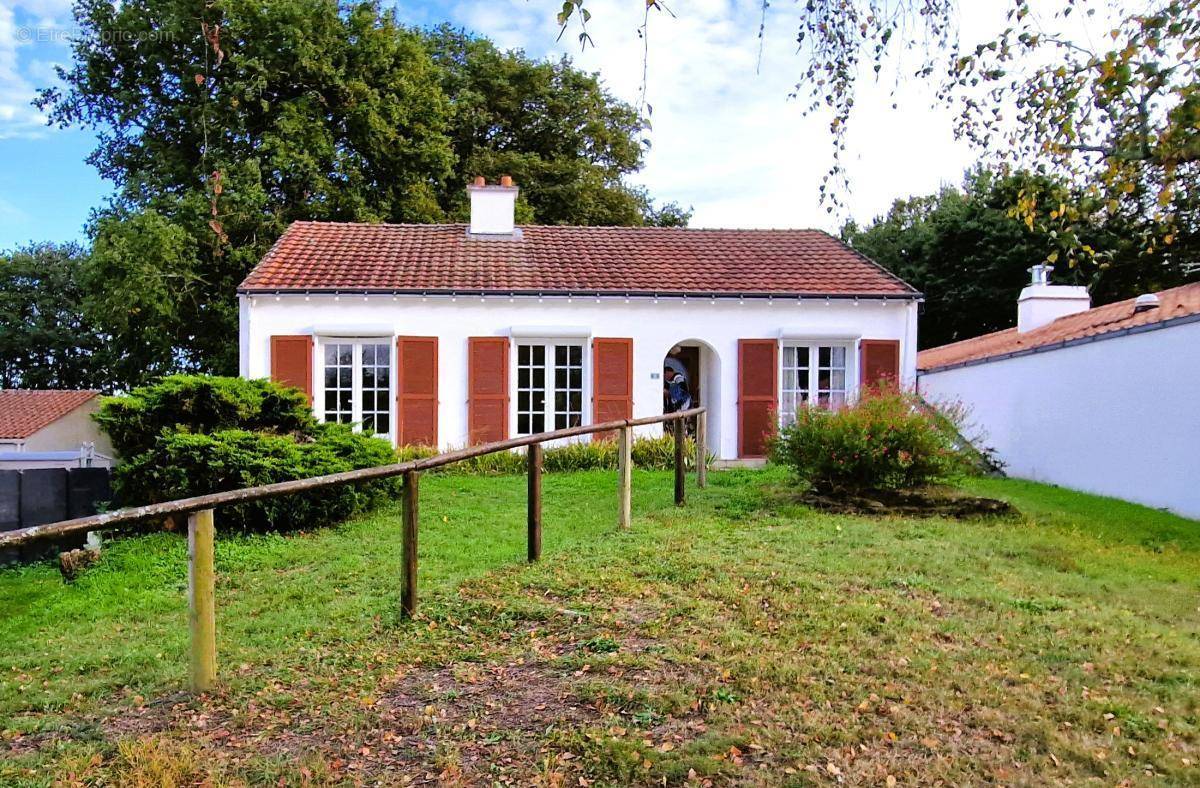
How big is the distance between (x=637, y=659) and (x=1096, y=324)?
412 inches

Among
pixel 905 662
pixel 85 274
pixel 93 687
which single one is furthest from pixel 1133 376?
pixel 85 274

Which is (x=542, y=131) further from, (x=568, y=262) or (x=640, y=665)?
(x=640, y=665)

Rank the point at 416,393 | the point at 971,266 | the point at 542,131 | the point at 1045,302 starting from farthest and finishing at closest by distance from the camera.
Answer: the point at 542,131 → the point at 971,266 → the point at 1045,302 → the point at 416,393

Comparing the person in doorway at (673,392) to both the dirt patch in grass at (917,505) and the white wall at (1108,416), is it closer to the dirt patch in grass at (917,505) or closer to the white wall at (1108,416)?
the white wall at (1108,416)

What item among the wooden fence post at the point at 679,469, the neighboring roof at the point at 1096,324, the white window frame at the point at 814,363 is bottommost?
the wooden fence post at the point at 679,469

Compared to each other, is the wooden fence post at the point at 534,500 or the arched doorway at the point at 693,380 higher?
the arched doorway at the point at 693,380

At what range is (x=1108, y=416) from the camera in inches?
393

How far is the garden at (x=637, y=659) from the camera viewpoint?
9.70ft

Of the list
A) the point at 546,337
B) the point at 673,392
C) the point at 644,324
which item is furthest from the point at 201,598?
the point at 673,392

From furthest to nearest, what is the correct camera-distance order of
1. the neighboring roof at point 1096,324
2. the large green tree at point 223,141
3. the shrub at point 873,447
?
the large green tree at point 223,141 < the neighboring roof at point 1096,324 < the shrub at point 873,447

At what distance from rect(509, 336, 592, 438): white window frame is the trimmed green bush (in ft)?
13.6

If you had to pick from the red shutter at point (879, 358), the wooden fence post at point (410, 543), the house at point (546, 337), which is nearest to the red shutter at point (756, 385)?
the house at point (546, 337)

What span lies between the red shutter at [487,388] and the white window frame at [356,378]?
1174 mm

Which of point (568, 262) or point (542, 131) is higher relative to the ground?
point (542, 131)
